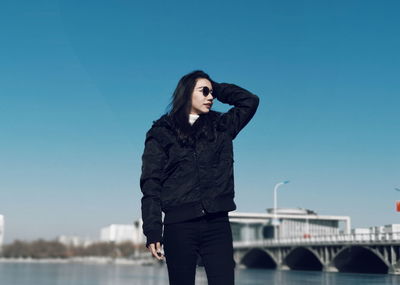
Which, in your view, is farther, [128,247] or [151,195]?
[128,247]

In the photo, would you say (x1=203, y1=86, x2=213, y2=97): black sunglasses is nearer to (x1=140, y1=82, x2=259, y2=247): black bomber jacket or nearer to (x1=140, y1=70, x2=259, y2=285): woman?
(x1=140, y1=70, x2=259, y2=285): woman

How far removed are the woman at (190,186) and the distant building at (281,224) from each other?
10703 centimetres

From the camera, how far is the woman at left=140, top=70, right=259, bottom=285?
3883 millimetres

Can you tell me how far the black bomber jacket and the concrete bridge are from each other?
4685 cm

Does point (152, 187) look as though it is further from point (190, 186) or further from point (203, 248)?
point (203, 248)

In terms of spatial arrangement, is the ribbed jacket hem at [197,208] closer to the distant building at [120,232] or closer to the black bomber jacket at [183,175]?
the black bomber jacket at [183,175]

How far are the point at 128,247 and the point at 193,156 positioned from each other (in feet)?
398

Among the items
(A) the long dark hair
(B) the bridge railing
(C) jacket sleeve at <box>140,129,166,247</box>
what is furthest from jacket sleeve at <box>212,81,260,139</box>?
(B) the bridge railing

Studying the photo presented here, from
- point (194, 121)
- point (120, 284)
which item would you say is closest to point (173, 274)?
point (194, 121)

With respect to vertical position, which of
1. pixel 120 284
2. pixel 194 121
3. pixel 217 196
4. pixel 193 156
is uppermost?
pixel 194 121

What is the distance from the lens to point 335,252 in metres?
58.0

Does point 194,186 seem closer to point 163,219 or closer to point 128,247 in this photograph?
point 163,219

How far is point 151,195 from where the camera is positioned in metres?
3.98

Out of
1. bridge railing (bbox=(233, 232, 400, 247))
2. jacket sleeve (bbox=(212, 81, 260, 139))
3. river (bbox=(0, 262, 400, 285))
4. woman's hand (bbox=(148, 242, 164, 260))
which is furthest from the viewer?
bridge railing (bbox=(233, 232, 400, 247))
